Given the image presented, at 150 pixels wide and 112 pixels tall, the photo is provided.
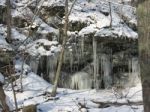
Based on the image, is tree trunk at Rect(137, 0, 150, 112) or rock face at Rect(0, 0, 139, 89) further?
rock face at Rect(0, 0, 139, 89)

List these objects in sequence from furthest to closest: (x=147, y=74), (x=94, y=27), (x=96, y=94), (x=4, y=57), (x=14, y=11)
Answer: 1. (x=14, y=11)
2. (x=94, y=27)
3. (x=4, y=57)
4. (x=96, y=94)
5. (x=147, y=74)

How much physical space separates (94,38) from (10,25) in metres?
3.70

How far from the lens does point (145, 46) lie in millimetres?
2539

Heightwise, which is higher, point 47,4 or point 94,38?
point 47,4

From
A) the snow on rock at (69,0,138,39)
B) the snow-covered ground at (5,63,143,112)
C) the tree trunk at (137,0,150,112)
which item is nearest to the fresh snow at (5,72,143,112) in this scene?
the snow-covered ground at (5,63,143,112)

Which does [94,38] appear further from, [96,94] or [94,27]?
[96,94]

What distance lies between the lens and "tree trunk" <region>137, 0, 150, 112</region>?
2.51 meters

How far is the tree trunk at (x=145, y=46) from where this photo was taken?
99.0 inches

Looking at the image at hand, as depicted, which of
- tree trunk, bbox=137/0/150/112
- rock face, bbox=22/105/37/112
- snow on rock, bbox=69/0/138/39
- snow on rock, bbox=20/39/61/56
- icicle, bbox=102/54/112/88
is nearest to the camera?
tree trunk, bbox=137/0/150/112

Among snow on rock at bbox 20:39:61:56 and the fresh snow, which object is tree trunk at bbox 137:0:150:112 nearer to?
the fresh snow

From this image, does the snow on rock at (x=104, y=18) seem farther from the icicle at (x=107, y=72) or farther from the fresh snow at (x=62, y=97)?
the fresh snow at (x=62, y=97)

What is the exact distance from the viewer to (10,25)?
15062mm

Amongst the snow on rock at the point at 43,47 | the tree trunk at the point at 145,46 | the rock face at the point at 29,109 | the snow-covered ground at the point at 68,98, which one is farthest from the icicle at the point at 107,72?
the tree trunk at the point at 145,46

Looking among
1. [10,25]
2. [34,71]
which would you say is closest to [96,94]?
[34,71]
